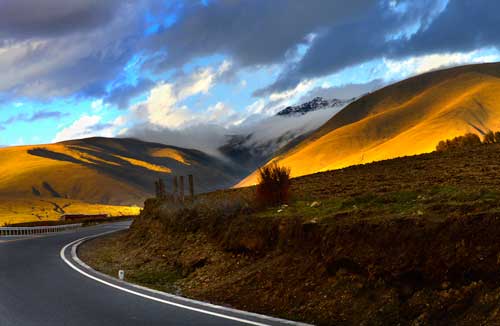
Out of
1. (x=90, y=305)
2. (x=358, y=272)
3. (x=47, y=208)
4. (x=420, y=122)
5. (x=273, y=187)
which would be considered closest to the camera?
(x=358, y=272)

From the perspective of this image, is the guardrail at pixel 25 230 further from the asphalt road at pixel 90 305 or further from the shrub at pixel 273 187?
the shrub at pixel 273 187

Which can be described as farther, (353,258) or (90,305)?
(90,305)

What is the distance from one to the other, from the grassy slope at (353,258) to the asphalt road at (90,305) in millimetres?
1039

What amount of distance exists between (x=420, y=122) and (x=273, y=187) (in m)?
128

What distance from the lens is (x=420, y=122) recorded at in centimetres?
13900

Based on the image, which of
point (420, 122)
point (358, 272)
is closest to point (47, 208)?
point (420, 122)

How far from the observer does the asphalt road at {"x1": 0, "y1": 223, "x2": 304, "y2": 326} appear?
885 centimetres

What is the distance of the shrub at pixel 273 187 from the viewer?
57.3ft

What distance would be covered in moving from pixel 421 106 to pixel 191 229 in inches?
5651

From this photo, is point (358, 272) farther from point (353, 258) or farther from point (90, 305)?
point (90, 305)

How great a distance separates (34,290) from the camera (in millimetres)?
12148

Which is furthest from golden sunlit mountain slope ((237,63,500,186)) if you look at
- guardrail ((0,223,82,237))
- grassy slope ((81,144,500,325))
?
grassy slope ((81,144,500,325))

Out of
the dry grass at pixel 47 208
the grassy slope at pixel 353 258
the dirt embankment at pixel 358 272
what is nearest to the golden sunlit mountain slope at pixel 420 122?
the dry grass at pixel 47 208

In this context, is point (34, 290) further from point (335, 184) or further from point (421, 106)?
point (421, 106)
